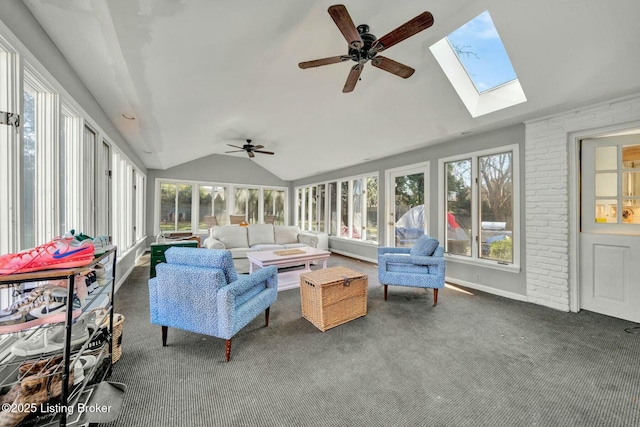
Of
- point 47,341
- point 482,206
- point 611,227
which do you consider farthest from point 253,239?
point 611,227

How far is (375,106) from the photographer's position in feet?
12.8

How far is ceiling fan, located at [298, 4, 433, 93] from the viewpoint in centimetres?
176

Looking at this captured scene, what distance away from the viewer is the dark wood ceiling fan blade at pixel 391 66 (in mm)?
2264

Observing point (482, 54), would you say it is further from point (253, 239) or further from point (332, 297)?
point (253, 239)

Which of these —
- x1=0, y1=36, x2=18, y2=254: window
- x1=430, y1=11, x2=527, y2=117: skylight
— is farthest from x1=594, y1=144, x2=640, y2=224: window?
x1=0, y1=36, x2=18, y2=254: window

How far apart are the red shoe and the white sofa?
3.66 metres

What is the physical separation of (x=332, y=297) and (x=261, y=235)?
3.61 metres

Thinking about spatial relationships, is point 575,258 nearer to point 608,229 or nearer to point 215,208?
point 608,229

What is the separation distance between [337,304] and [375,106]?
301cm

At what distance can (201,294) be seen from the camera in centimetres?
194

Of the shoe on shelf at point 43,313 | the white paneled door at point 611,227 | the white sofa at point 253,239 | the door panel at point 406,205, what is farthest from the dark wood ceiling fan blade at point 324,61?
the white sofa at point 253,239

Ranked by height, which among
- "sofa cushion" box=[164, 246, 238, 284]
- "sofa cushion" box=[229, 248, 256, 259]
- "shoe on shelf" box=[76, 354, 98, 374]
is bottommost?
"shoe on shelf" box=[76, 354, 98, 374]

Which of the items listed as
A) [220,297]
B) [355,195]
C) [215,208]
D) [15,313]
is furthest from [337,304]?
[215,208]

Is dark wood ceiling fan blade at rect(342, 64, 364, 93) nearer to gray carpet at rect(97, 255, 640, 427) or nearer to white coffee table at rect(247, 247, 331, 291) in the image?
white coffee table at rect(247, 247, 331, 291)
